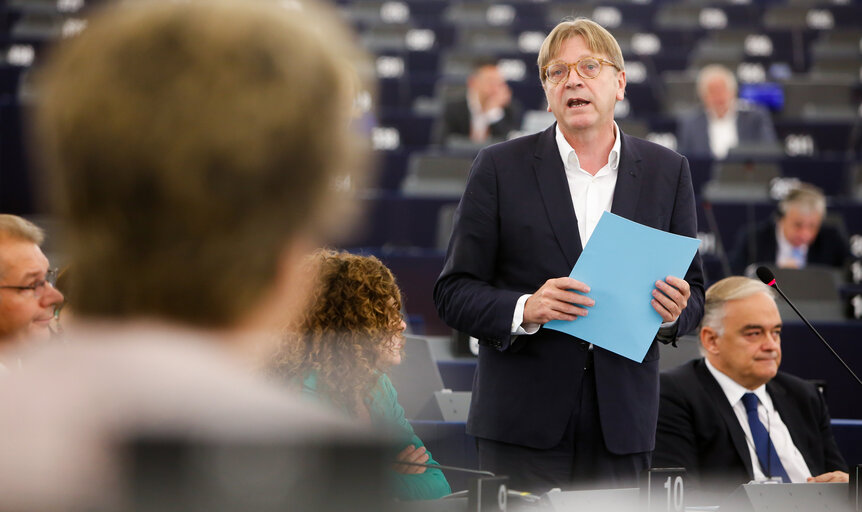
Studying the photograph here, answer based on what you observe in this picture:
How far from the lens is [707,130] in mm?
8320

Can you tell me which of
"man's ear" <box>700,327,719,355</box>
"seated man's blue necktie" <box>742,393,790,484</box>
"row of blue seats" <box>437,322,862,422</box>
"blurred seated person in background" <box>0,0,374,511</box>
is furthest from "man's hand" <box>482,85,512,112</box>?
"blurred seated person in background" <box>0,0,374,511</box>

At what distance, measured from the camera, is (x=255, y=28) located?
0.63 meters

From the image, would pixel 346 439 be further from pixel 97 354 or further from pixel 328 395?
pixel 328 395

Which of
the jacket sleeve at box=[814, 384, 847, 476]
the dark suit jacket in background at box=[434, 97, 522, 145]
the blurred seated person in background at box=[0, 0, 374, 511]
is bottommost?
the jacket sleeve at box=[814, 384, 847, 476]

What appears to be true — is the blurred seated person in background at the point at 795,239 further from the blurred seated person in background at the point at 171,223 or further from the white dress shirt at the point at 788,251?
the blurred seated person in background at the point at 171,223

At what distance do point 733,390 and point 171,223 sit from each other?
2859mm

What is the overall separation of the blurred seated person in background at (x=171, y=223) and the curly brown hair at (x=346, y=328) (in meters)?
1.66

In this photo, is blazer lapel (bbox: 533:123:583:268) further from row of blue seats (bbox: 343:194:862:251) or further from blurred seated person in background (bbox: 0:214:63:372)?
row of blue seats (bbox: 343:194:862:251)

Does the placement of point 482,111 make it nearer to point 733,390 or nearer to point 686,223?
point 733,390

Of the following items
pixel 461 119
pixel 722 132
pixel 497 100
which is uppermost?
pixel 497 100

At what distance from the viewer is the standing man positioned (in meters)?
2.24

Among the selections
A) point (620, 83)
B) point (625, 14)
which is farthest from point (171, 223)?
point (625, 14)

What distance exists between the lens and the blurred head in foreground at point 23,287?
2564 mm

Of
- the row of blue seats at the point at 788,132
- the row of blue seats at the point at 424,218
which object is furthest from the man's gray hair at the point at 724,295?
the row of blue seats at the point at 788,132
